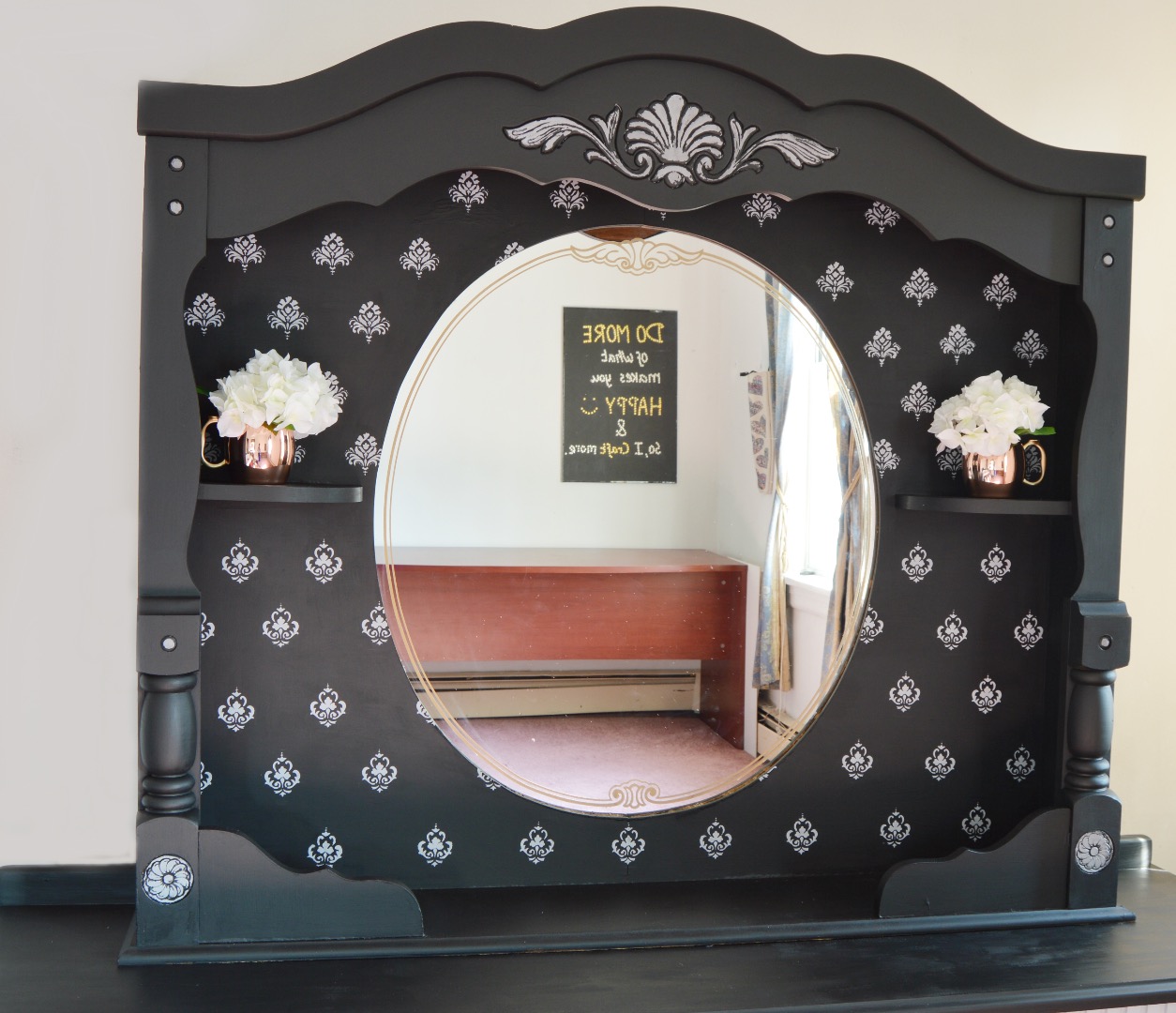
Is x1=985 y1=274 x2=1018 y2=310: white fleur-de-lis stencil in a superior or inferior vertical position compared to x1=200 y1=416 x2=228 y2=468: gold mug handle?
superior

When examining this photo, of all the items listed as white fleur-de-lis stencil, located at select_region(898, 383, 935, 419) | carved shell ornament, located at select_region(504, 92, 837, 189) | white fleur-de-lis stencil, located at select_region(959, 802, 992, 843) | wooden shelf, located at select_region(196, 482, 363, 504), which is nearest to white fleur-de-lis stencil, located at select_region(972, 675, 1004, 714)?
white fleur-de-lis stencil, located at select_region(959, 802, 992, 843)

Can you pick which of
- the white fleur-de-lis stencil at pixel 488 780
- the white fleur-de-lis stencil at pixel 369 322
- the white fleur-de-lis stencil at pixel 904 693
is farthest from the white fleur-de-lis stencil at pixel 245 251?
the white fleur-de-lis stencil at pixel 904 693

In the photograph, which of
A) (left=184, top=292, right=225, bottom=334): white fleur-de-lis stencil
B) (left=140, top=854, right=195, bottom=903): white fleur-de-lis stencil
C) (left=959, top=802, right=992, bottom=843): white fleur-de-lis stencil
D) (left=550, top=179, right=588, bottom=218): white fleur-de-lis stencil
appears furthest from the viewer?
(left=959, top=802, right=992, bottom=843): white fleur-de-lis stencil

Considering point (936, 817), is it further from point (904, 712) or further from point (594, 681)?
point (594, 681)

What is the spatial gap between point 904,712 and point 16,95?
6.87ft

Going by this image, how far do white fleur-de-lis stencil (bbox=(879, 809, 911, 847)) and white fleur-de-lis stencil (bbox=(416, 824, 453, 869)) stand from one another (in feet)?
2.93

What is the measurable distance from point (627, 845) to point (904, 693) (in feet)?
2.11

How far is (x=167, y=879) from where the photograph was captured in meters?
1.81

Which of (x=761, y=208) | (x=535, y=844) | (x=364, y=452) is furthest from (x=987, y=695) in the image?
(x=364, y=452)

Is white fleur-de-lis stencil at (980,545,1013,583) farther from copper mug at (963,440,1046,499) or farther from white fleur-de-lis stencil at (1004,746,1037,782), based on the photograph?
white fleur-de-lis stencil at (1004,746,1037,782)

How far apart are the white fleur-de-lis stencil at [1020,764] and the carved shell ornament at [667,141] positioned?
4.32 feet

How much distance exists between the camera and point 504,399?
2057 mm

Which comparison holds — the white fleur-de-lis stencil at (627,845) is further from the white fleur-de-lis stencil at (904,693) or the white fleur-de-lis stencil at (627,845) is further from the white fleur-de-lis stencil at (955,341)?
the white fleur-de-lis stencil at (955,341)

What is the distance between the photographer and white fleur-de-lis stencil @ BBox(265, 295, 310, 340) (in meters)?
2.01
